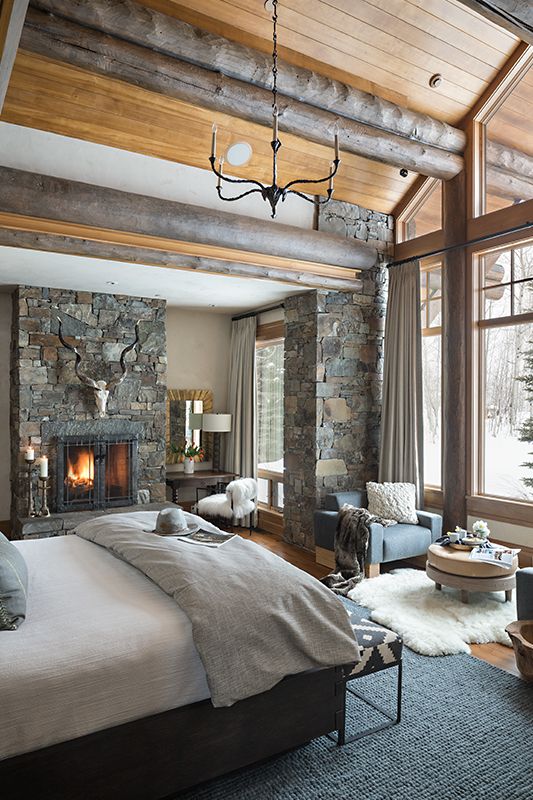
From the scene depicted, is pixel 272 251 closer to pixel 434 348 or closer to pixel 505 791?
pixel 434 348

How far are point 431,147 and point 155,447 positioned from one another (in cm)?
422

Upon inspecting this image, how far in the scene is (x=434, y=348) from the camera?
5.60m

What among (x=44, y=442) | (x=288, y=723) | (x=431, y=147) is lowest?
(x=288, y=723)

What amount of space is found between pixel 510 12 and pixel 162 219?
10.1 feet

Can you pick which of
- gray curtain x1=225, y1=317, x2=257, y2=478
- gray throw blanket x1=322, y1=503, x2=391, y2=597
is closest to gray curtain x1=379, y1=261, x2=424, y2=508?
gray throw blanket x1=322, y1=503, x2=391, y2=597

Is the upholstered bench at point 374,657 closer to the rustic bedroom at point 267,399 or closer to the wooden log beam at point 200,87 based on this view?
the rustic bedroom at point 267,399

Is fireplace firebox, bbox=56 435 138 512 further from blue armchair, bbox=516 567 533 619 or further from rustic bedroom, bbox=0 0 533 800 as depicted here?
blue armchair, bbox=516 567 533 619

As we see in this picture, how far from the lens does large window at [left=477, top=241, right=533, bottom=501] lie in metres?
4.76

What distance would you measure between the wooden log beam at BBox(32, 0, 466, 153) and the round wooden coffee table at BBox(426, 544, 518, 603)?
3530 mm

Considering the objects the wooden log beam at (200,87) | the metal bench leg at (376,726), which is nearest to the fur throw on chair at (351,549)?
the metal bench leg at (376,726)

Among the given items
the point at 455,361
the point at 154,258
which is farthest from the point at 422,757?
the point at 154,258

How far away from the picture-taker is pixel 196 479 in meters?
6.66

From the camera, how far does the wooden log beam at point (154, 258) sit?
411 cm

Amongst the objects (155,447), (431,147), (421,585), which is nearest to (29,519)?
(155,447)
